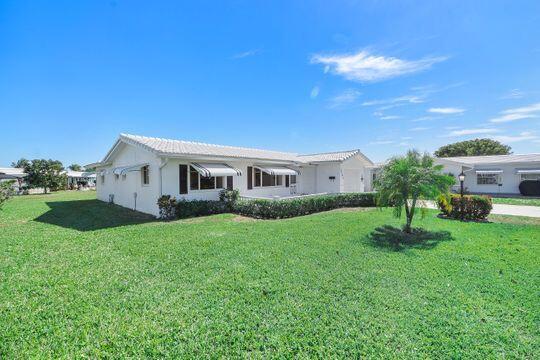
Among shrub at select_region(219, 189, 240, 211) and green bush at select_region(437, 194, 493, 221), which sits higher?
shrub at select_region(219, 189, 240, 211)

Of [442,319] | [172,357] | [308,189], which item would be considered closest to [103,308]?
[172,357]

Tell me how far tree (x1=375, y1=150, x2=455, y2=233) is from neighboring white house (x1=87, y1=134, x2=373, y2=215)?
10.5m

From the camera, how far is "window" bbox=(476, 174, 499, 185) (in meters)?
33.5

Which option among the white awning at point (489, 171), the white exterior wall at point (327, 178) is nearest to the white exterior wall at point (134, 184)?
the white exterior wall at point (327, 178)

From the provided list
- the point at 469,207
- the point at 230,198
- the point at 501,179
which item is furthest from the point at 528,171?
the point at 230,198

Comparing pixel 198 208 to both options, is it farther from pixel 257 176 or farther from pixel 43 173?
pixel 43 173

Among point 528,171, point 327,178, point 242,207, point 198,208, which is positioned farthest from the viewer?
point 528,171

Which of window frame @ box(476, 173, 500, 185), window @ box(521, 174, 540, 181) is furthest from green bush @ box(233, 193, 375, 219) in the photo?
window @ box(521, 174, 540, 181)

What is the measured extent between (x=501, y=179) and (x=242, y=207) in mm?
37515

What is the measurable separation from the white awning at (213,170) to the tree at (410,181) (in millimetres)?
10319

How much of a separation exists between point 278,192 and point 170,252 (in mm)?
16522

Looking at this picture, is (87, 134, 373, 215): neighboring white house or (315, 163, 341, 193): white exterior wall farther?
(315, 163, 341, 193): white exterior wall

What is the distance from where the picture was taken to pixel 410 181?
11859 millimetres

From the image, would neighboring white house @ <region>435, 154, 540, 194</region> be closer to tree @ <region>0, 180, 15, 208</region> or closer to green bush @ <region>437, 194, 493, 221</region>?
green bush @ <region>437, 194, 493, 221</region>
